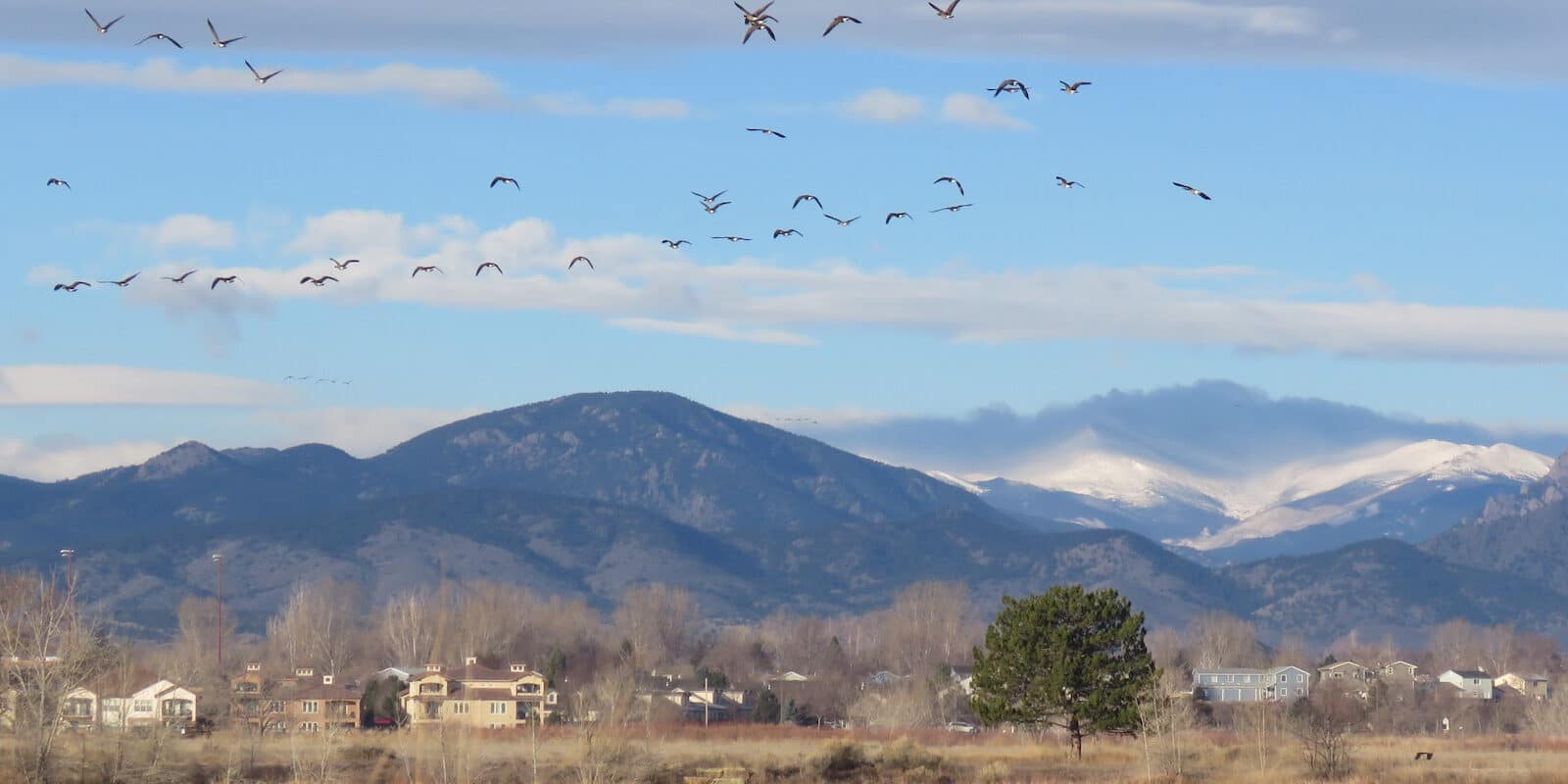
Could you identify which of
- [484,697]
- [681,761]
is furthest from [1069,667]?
[484,697]

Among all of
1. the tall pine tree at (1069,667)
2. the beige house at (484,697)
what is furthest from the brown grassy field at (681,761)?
the beige house at (484,697)

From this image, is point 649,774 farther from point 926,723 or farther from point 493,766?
point 926,723

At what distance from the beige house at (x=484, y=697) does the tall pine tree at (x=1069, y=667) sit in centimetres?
4043

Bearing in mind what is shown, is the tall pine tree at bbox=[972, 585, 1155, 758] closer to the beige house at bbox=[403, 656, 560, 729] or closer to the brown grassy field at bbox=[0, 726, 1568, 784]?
the brown grassy field at bbox=[0, 726, 1568, 784]

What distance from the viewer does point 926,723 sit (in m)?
139

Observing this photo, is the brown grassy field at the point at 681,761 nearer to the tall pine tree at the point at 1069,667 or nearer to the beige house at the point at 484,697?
the tall pine tree at the point at 1069,667

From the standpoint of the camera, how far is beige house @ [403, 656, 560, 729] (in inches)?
4936

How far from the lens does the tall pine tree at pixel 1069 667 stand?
8588cm

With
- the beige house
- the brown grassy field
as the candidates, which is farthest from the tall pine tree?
the beige house

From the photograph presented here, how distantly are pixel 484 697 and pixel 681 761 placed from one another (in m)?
48.2

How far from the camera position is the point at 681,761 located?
279ft

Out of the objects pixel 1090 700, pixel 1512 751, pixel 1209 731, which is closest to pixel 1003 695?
pixel 1090 700

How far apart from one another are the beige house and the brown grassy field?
75.1 ft

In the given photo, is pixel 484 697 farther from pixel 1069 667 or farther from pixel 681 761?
pixel 1069 667
